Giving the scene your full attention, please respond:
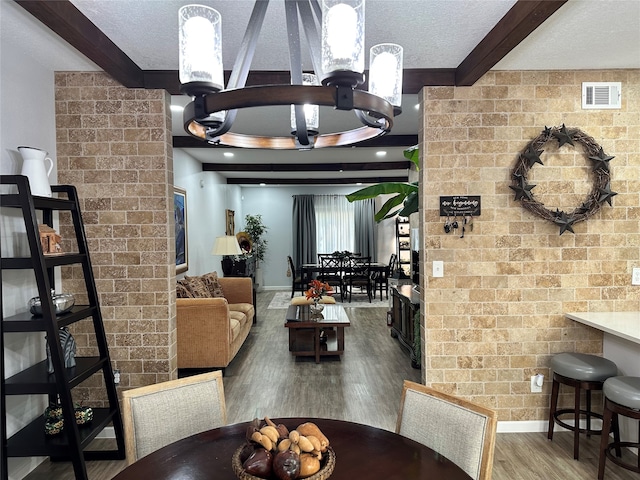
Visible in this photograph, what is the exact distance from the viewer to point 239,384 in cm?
396

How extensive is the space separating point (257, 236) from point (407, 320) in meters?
5.63

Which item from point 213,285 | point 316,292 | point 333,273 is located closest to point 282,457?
point 316,292

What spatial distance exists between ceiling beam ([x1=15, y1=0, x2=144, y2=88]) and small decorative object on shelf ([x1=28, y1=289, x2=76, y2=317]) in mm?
1365

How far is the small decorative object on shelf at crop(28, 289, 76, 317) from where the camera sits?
2.26 m

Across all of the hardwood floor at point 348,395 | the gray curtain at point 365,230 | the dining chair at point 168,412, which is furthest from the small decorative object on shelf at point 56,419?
the gray curtain at point 365,230

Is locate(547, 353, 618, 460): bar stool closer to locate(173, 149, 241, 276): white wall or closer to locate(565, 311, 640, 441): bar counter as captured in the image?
locate(565, 311, 640, 441): bar counter

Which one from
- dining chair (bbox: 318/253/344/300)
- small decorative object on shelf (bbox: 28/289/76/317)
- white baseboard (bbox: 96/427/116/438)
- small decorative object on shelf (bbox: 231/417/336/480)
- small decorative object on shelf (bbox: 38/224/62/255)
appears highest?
small decorative object on shelf (bbox: 38/224/62/255)

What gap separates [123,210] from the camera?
2.90 metres

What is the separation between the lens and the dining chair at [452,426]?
1.44 meters

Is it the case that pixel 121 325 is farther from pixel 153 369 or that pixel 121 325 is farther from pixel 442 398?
pixel 442 398

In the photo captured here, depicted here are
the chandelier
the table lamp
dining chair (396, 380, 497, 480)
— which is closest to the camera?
the chandelier

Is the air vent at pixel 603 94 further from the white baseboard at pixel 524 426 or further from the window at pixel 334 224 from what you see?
the window at pixel 334 224

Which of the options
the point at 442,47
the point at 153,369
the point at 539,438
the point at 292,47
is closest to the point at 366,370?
the point at 539,438

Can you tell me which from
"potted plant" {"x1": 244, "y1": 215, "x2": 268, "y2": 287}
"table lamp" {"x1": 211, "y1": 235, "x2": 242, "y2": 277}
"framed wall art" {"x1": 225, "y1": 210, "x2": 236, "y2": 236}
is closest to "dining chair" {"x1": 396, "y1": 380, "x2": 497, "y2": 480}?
"table lamp" {"x1": 211, "y1": 235, "x2": 242, "y2": 277}
